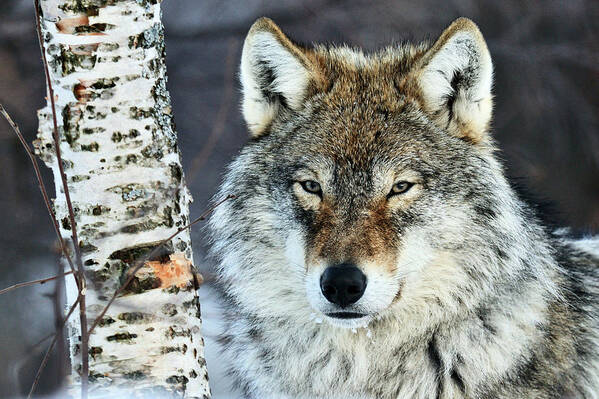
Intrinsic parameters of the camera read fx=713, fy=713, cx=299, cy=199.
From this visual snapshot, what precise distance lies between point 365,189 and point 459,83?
63 cm

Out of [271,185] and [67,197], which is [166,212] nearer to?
[67,197]

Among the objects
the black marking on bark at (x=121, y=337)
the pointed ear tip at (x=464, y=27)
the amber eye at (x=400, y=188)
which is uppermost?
the pointed ear tip at (x=464, y=27)

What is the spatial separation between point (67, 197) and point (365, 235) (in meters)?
1.10

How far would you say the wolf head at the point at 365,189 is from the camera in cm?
275

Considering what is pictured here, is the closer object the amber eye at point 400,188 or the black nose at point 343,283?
the black nose at point 343,283

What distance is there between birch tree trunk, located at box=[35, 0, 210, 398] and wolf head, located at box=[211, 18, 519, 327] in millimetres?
591

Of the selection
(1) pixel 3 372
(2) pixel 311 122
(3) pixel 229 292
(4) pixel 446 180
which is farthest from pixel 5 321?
(4) pixel 446 180

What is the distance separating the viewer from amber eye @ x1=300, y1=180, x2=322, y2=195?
2945mm

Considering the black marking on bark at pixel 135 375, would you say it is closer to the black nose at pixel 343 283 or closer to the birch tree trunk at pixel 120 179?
the birch tree trunk at pixel 120 179

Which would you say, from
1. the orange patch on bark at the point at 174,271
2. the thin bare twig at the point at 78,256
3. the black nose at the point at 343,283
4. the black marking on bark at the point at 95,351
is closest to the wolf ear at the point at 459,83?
the black nose at the point at 343,283

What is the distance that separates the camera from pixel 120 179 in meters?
2.43

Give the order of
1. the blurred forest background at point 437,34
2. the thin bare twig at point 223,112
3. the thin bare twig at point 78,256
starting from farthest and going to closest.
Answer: the blurred forest background at point 437,34 < the thin bare twig at point 223,112 < the thin bare twig at point 78,256

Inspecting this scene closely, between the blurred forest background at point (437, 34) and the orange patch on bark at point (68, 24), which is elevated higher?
the orange patch on bark at point (68, 24)

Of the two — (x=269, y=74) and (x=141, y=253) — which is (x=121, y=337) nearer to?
(x=141, y=253)
